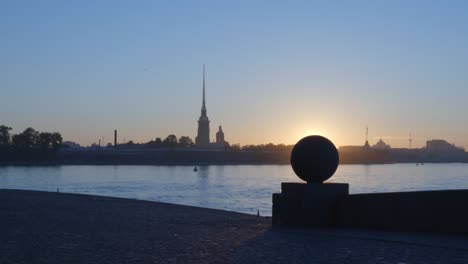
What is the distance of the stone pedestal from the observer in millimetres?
12227

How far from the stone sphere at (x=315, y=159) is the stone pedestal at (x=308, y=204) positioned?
0.25m

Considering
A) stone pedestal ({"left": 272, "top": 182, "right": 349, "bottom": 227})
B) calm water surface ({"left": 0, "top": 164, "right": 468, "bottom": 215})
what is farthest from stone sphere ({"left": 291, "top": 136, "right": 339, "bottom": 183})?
calm water surface ({"left": 0, "top": 164, "right": 468, "bottom": 215})

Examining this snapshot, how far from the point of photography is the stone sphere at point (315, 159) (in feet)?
41.0

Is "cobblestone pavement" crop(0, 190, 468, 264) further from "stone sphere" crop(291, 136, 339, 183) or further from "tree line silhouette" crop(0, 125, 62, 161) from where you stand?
"tree line silhouette" crop(0, 125, 62, 161)

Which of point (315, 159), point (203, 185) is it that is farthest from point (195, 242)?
point (203, 185)

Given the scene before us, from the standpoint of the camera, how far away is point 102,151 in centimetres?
16438

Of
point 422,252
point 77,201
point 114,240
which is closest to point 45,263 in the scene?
point 114,240

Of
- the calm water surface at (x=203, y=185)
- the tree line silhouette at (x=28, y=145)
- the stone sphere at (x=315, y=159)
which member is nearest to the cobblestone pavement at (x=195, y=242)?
the stone sphere at (x=315, y=159)

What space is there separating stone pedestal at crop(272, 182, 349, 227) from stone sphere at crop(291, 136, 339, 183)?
253 millimetres

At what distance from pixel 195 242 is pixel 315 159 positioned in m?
3.25

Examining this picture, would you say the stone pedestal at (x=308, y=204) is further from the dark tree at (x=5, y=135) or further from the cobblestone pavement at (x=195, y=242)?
the dark tree at (x=5, y=135)

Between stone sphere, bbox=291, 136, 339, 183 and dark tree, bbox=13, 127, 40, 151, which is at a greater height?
dark tree, bbox=13, 127, 40, 151

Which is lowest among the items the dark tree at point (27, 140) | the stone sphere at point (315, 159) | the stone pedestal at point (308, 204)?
the stone pedestal at point (308, 204)

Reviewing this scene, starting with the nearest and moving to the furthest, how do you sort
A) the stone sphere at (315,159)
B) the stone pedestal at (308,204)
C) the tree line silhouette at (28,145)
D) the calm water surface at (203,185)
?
the stone pedestal at (308,204) < the stone sphere at (315,159) < the calm water surface at (203,185) < the tree line silhouette at (28,145)
